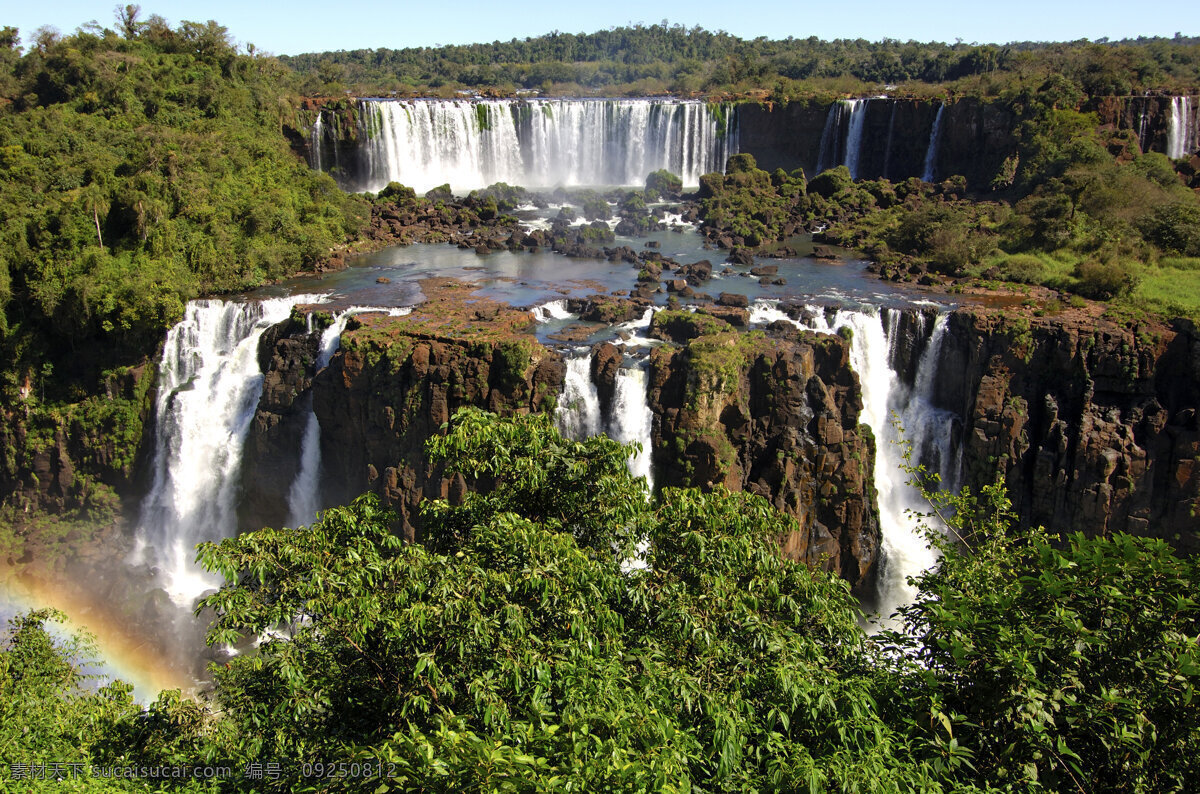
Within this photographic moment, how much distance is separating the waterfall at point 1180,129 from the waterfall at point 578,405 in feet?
123

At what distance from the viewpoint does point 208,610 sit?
22.8m

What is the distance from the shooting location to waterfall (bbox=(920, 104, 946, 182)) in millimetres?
47406

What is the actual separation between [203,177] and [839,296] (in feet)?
80.4

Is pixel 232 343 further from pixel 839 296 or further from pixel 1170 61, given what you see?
pixel 1170 61

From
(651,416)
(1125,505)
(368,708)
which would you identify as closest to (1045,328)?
(1125,505)

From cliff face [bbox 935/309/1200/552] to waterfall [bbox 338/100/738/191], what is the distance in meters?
31.6

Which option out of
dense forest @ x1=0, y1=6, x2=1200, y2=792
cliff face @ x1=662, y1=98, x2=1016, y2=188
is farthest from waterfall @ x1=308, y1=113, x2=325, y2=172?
dense forest @ x1=0, y1=6, x2=1200, y2=792

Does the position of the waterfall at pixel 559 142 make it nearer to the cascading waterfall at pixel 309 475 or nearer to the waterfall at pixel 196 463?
the waterfall at pixel 196 463

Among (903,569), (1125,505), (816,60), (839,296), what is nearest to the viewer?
(1125,505)

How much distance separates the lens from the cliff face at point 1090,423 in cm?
2139

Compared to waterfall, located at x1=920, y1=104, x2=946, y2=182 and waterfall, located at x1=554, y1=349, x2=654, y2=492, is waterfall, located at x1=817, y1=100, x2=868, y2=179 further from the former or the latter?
waterfall, located at x1=554, y1=349, x2=654, y2=492

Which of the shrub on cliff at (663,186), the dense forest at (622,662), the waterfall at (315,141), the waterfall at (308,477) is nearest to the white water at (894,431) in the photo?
the dense forest at (622,662)

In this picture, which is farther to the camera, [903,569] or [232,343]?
[232,343]

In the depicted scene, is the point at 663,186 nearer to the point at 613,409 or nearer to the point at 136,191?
the point at 136,191
